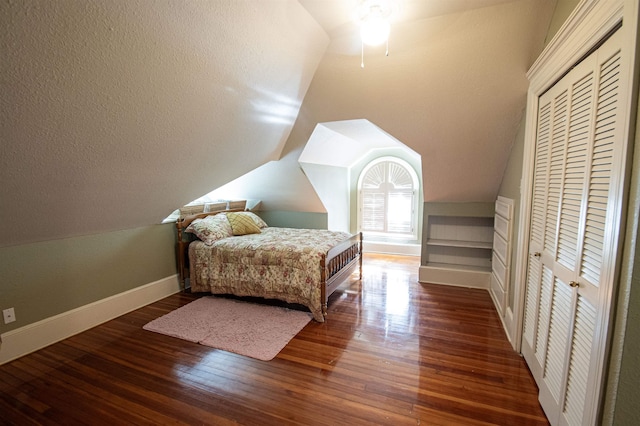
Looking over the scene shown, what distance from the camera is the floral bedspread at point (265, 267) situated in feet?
10.2

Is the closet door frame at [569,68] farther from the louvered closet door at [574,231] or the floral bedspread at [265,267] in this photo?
the floral bedspread at [265,267]

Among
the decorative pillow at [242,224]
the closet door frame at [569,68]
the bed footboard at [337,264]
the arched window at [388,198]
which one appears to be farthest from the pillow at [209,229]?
the closet door frame at [569,68]

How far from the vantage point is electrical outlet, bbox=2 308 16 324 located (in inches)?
93.7

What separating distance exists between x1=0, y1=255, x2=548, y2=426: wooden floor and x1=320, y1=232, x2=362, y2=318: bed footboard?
1.06 ft

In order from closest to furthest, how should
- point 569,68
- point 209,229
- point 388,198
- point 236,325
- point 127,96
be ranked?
point 569,68 < point 127,96 < point 236,325 < point 209,229 < point 388,198

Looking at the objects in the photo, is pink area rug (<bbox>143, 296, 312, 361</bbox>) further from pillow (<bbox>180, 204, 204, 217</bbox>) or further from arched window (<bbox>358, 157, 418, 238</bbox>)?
arched window (<bbox>358, 157, 418, 238</bbox>)

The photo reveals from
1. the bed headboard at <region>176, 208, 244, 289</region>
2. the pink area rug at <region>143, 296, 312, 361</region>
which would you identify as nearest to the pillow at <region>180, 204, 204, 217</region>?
the bed headboard at <region>176, 208, 244, 289</region>

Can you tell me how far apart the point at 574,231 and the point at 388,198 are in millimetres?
4198

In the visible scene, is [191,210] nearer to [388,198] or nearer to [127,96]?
[127,96]

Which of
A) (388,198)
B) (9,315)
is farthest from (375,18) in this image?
(388,198)

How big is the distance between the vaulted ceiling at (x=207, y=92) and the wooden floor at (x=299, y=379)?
113 cm

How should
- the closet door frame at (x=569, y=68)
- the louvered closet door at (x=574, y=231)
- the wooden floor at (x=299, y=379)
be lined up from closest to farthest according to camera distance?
1. the closet door frame at (x=569, y=68)
2. the louvered closet door at (x=574, y=231)
3. the wooden floor at (x=299, y=379)

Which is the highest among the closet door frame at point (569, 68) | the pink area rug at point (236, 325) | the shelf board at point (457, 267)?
the closet door frame at point (569, 68)

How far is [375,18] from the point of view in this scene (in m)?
2.06
